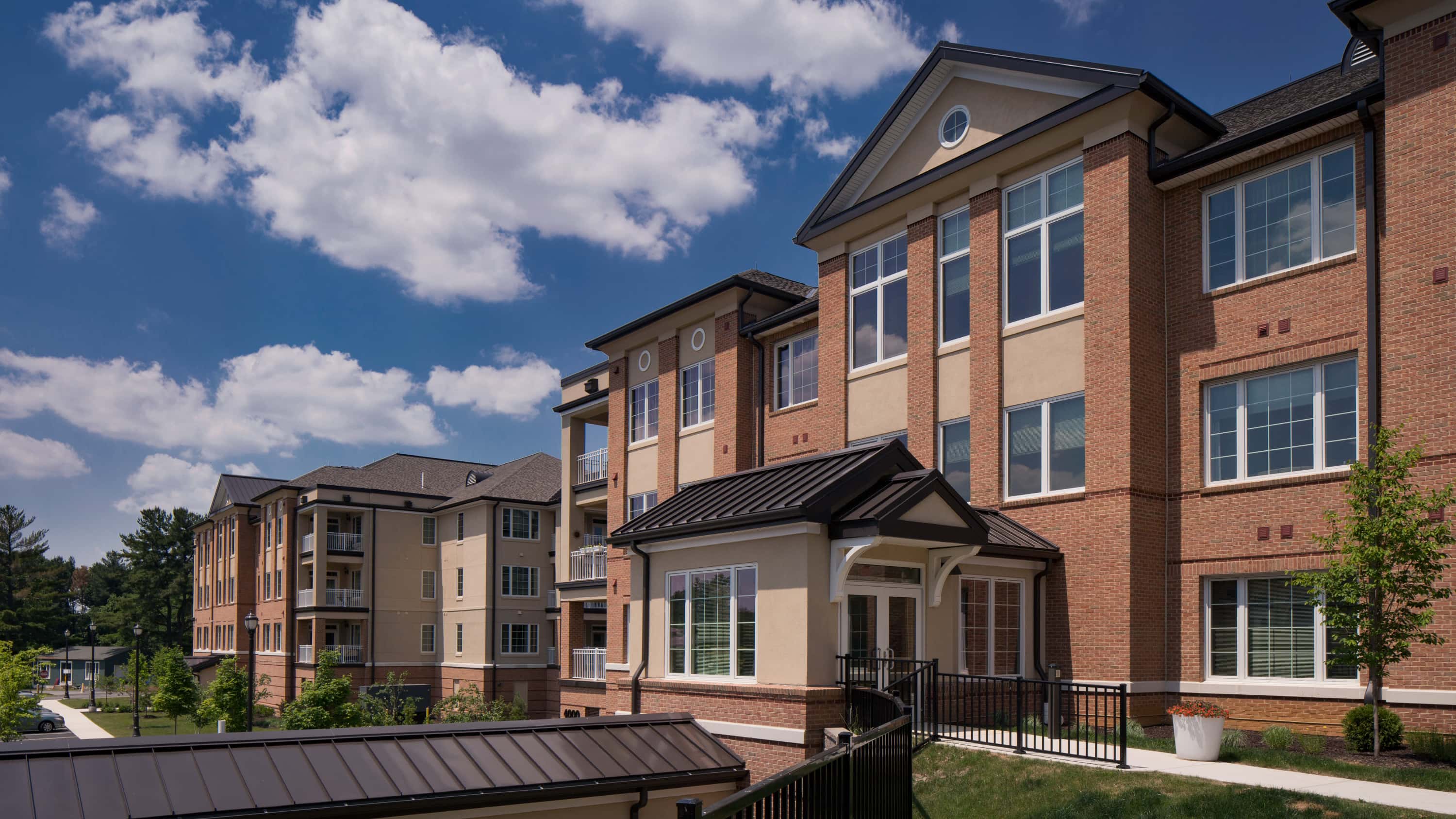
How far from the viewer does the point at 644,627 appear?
1802 cm

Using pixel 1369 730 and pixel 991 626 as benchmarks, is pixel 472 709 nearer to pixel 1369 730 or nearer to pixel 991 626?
pixel 991 626

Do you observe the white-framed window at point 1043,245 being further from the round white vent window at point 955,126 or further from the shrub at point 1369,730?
the shrub at point 1369,730

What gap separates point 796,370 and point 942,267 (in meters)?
6.54

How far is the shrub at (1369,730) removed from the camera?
14.4 m

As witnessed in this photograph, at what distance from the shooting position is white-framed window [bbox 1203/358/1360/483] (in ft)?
54.7

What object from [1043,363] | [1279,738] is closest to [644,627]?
[1043,363]

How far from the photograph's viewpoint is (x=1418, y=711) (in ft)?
48.4

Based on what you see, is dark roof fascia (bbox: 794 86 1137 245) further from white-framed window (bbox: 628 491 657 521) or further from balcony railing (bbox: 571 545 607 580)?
balcony railing (bbox: 571 545 607 580)

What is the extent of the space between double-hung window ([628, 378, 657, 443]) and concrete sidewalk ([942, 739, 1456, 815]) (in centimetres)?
2024

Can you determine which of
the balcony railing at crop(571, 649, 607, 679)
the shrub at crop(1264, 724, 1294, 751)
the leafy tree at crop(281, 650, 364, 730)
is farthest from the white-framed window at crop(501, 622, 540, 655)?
the shrub at crop(1264, 724, 1294, 751)

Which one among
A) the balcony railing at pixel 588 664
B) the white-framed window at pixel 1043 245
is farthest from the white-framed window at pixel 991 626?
the balcony railing at pixel 588 664

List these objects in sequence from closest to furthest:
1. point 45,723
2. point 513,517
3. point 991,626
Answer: point 991,626, point 45,723, point 513,517

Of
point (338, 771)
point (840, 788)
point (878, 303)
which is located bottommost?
point (338, 771)

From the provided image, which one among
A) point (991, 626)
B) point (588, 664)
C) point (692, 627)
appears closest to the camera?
point (692, 627)
